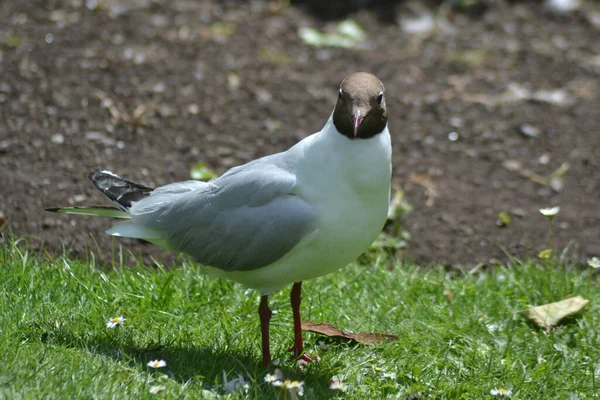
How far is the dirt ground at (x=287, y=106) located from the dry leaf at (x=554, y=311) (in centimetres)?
88

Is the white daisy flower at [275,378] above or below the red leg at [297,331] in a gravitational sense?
above

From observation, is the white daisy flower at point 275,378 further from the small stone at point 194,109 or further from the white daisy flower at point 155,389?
the small stone at point 194,109

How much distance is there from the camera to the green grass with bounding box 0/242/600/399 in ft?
11.8

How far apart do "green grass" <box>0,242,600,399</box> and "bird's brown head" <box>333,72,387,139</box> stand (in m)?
1.14

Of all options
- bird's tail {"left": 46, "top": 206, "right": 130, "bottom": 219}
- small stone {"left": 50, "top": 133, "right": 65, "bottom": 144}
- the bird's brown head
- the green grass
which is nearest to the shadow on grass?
the green grass

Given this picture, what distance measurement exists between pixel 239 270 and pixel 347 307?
3.18ft

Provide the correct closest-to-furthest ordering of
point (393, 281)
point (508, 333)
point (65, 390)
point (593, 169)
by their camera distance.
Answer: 1. point (65, 390)
2. point (508, 333)
3. point (393, 281)
4. point (593, 169)

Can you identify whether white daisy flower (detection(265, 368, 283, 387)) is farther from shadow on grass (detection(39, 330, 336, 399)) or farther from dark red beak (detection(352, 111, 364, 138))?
dark red beak (detection(352, 111, 364, 138))

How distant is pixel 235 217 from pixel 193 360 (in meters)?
0.69

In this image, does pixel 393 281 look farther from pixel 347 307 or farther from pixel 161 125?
pixel 161 125

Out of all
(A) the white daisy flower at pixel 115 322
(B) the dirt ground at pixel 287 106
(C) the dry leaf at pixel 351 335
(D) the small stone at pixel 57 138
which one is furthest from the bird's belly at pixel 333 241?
(D) the small stone at pixel 57 138

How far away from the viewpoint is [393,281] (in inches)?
191

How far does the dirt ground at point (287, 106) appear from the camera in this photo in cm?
563

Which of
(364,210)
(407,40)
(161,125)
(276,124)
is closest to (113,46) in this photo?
(161,125)
